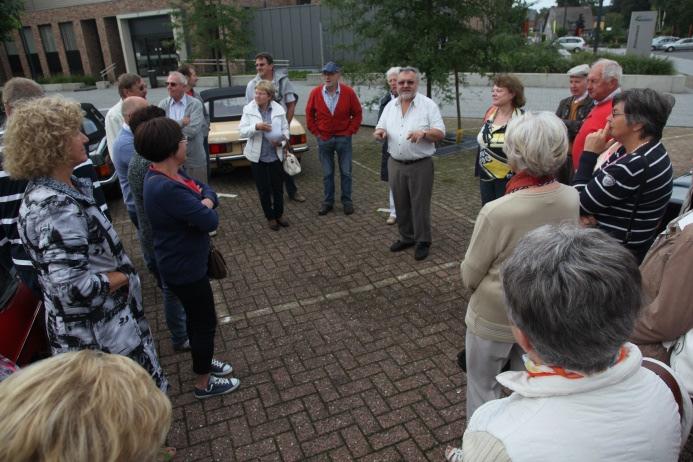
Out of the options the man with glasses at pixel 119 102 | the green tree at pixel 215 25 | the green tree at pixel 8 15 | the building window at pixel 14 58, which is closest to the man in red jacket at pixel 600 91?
the man with glasses at pixel 119 102

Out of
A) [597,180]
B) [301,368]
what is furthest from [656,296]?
[301,368]

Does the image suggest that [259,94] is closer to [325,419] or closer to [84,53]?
[325,419]

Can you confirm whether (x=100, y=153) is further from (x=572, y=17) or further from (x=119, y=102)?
(x=572, y=17)

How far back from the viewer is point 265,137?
5.73 m

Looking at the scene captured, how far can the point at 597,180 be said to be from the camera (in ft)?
9.20

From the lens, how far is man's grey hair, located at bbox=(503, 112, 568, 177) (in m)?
2.21

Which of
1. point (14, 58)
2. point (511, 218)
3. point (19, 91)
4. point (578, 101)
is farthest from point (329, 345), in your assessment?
point (14, 58)

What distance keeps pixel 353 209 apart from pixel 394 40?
414cm

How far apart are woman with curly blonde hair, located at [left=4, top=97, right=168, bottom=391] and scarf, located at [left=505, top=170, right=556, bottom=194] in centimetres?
202

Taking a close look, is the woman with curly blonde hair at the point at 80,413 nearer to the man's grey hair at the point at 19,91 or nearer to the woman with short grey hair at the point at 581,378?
the woman with short grey hair at the point at 581,378

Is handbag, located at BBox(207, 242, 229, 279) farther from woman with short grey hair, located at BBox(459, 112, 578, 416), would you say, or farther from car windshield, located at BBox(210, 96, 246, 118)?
car windshield, located at BBox(210, 96, 246, 118)

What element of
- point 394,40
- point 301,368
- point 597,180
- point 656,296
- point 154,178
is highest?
point 394,40

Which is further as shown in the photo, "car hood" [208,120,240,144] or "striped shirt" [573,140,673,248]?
"car hood" [208,120,240,144]

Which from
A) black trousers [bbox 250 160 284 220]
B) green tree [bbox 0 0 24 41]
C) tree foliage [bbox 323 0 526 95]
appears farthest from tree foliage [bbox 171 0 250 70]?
black trousers [bbox 250 160 284 220]
